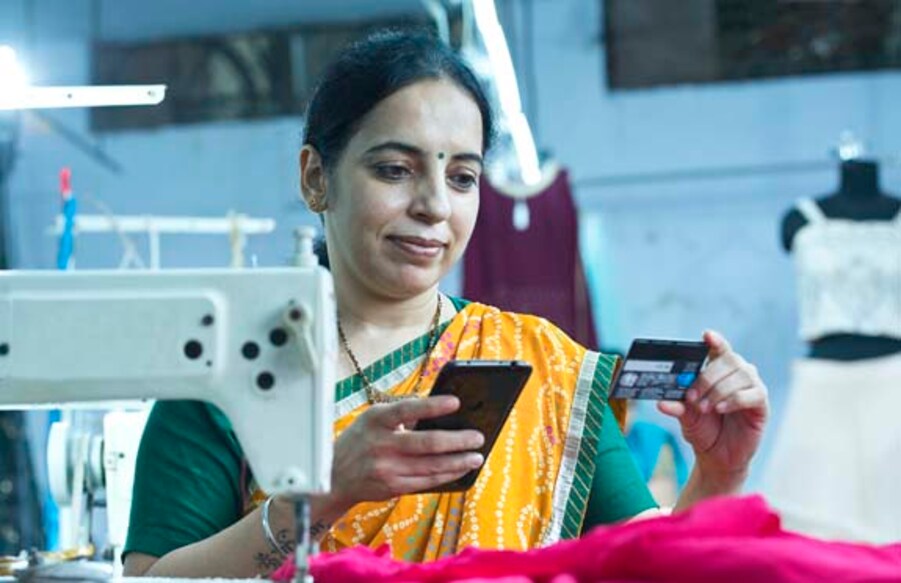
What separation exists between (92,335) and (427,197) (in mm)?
541

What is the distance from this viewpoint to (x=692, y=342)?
1850 mm

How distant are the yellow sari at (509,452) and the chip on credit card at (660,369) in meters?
0.16

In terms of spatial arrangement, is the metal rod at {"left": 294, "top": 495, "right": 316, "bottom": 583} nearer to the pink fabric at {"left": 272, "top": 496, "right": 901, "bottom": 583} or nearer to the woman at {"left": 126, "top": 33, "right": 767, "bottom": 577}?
the pink fabric at {"left": 272, "top": 496, "right": 901, "bottom": 583}

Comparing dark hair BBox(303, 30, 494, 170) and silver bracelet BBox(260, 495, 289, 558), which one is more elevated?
dark hair BBox(303, 30, 494, 170)

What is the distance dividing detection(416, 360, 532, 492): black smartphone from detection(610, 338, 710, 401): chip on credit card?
0.64 feet

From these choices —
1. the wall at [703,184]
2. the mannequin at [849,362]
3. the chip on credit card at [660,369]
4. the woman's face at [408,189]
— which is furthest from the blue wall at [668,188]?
the chip on credit card at [660,369]

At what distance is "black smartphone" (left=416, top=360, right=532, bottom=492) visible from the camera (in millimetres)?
1652

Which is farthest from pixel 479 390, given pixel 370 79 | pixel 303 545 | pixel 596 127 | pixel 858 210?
pixel 596 127

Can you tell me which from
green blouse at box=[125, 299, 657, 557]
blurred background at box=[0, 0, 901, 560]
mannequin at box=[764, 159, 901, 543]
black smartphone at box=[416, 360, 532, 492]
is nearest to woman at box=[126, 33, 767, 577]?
green blouse at box=[125, 299, 657, 557]

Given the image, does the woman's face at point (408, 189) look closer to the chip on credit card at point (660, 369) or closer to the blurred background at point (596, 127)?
the chip on credit card at point (660, 369)

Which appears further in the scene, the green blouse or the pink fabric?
the green blouse

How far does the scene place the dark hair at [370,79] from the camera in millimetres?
2068

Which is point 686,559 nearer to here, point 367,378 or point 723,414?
point 723,414

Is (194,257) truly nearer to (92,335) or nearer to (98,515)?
(98,515)
